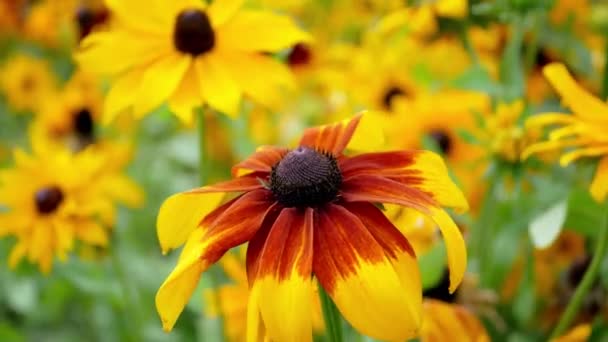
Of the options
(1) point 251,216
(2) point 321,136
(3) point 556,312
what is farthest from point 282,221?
(3) point 556,312

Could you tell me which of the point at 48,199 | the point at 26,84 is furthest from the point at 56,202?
the point at 26,84

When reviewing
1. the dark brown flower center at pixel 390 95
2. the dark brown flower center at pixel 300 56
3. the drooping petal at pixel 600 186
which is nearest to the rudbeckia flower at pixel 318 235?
the drooping petal at pixel 600 186

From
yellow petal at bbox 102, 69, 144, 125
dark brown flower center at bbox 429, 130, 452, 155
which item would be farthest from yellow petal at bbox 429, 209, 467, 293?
dark brown flower center at bbox 429, 130, 452, 155

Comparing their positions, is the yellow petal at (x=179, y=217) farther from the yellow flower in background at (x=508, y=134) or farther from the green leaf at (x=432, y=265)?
the yellow flower in background at (x=508, y=134)

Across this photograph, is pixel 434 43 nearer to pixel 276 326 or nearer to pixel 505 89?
pixel 505 89

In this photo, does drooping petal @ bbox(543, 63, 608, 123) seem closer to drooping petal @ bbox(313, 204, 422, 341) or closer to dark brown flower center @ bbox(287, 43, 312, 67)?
drooping petal @ bbox(313, 204, 422, 341)

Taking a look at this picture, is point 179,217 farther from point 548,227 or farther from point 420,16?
point 420,16
